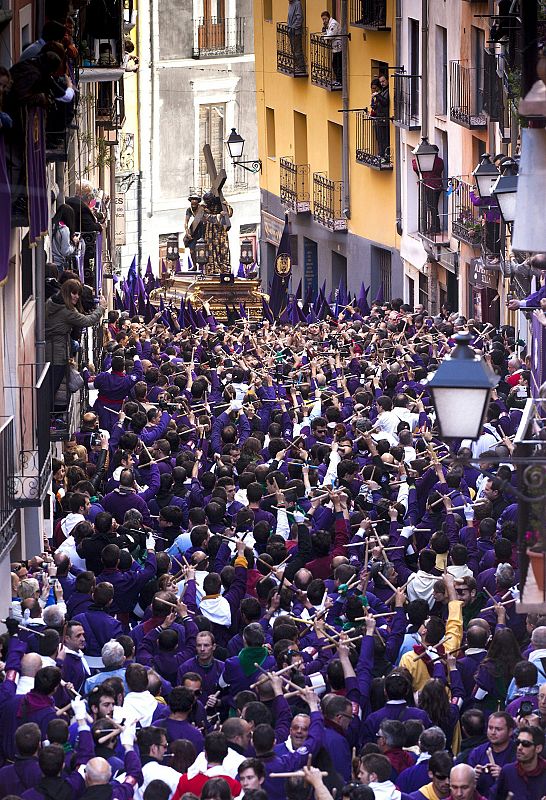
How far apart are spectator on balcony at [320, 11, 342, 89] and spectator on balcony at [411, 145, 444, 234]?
6079 mm

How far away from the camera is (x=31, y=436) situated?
592 inches

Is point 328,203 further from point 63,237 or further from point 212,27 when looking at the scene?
point 63,237

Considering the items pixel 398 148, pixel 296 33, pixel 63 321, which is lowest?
pixel 63 321

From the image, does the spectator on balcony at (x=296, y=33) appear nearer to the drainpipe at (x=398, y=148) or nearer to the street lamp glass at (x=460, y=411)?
Result: the drainpipe at (x=398, y=148)

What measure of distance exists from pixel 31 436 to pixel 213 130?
3239 cm

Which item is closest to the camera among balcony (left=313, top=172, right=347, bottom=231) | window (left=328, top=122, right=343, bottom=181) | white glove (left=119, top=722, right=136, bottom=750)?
white glove (left=119, top=722, right=136, bottom=750)

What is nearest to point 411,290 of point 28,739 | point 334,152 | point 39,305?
point 334,152

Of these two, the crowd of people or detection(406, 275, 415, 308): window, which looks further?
detection(406, 275, 415, 308): window

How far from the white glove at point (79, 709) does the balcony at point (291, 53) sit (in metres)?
32.4

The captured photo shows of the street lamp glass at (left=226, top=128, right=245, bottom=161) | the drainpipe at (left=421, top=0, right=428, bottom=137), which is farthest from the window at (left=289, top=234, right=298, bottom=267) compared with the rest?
the drainpipe at (left=421, top=0, right=428, bottom=137)

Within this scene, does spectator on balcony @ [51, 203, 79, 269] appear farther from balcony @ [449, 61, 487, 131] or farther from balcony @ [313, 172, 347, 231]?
balcony @ [313, 172, 347, 231]

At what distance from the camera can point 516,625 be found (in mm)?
12031

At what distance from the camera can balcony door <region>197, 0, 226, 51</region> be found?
149 feet

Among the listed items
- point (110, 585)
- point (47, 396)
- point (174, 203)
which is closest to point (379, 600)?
point (110, 585)
